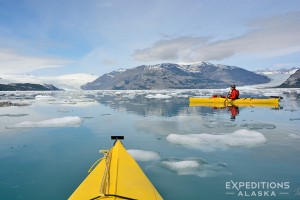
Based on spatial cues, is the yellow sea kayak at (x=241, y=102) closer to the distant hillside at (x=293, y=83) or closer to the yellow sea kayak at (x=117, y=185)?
the yellow sea kayak at (x=117, y=185)

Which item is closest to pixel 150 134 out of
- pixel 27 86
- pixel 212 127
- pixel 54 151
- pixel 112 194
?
pixel 212 127

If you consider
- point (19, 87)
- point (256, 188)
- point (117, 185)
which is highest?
point (19, 87)

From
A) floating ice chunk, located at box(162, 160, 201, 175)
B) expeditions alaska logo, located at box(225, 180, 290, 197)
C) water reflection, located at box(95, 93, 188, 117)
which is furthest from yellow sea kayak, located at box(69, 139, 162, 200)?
water reflection, located at box(95, 93, 188, 117)

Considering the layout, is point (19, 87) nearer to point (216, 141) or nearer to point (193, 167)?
point (216, 141)

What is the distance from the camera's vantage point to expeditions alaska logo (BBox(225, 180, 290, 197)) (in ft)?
20.5

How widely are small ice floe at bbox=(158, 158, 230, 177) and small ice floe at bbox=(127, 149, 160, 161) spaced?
1.75 ft

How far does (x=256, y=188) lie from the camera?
6.58m

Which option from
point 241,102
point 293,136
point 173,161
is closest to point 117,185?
point 173,161

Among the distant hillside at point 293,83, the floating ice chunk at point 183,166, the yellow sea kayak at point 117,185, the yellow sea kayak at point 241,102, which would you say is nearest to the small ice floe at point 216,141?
the floating ice chunk at point 183,166

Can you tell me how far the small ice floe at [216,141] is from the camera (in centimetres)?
1048

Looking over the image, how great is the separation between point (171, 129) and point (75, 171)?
24.7 ft

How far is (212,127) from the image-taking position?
14.7 metres

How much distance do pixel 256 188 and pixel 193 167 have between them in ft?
6.00

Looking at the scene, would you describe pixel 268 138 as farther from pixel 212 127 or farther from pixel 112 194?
pixel 112 194
